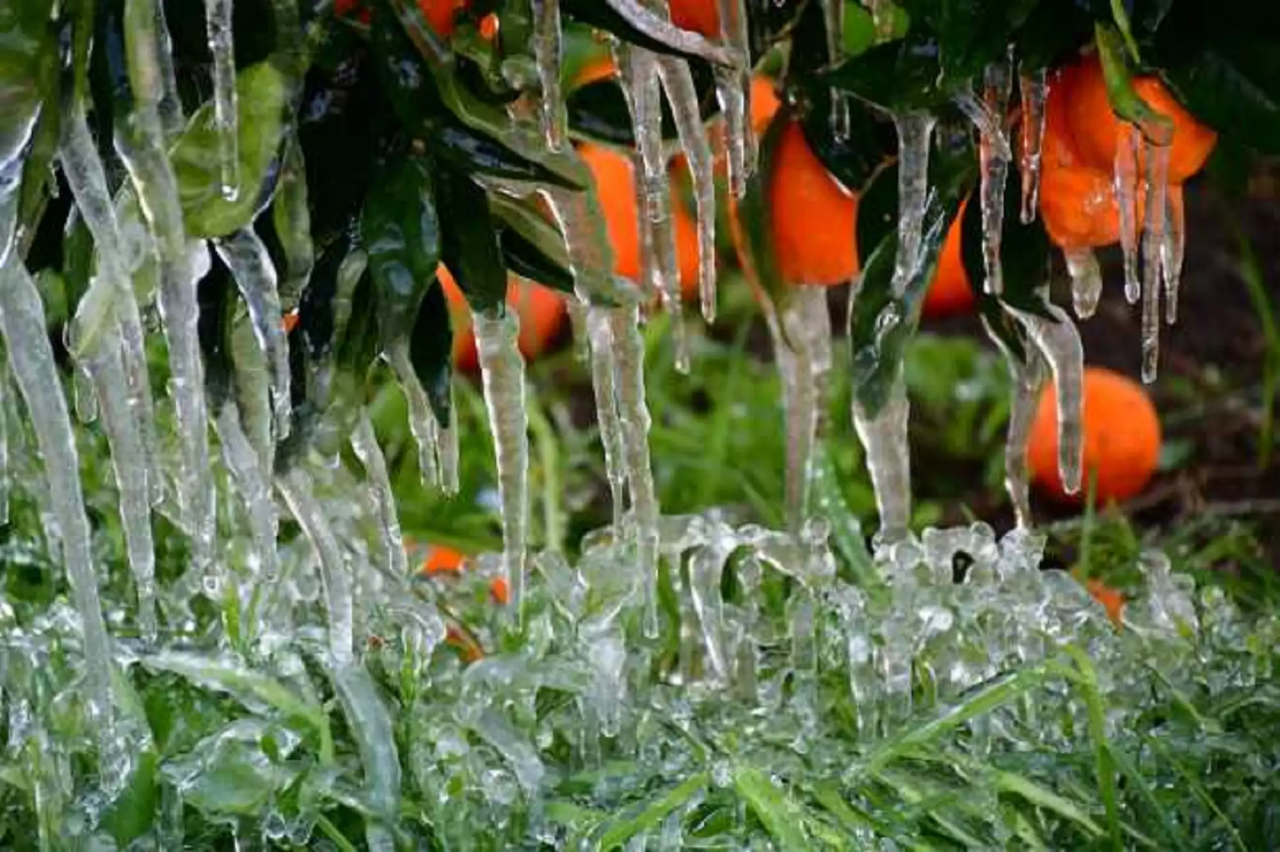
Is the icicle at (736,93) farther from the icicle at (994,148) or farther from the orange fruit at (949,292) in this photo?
the orange fruit at (949,292)

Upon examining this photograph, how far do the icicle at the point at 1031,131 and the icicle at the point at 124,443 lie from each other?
451mm

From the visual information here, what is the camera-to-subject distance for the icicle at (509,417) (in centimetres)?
114

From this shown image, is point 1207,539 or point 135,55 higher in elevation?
point 135,55

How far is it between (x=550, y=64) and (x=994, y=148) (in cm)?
24

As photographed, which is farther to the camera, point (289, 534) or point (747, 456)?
point (747, 456)

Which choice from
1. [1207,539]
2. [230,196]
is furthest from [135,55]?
[1207,539]

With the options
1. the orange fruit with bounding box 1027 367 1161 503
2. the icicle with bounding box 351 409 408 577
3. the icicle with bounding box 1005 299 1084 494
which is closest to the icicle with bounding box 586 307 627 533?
the icicle with bounding box 351 409 408 577

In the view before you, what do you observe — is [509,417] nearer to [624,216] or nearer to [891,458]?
[891,458]

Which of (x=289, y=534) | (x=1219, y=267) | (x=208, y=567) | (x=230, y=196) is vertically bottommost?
(x=1219, y=267)

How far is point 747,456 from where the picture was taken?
2.29 meters

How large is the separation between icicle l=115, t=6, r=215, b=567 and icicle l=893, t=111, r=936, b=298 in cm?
37

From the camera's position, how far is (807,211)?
1.30 meters

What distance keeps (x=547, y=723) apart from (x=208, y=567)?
0.72ft

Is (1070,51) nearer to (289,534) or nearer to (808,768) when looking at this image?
(808,768)
